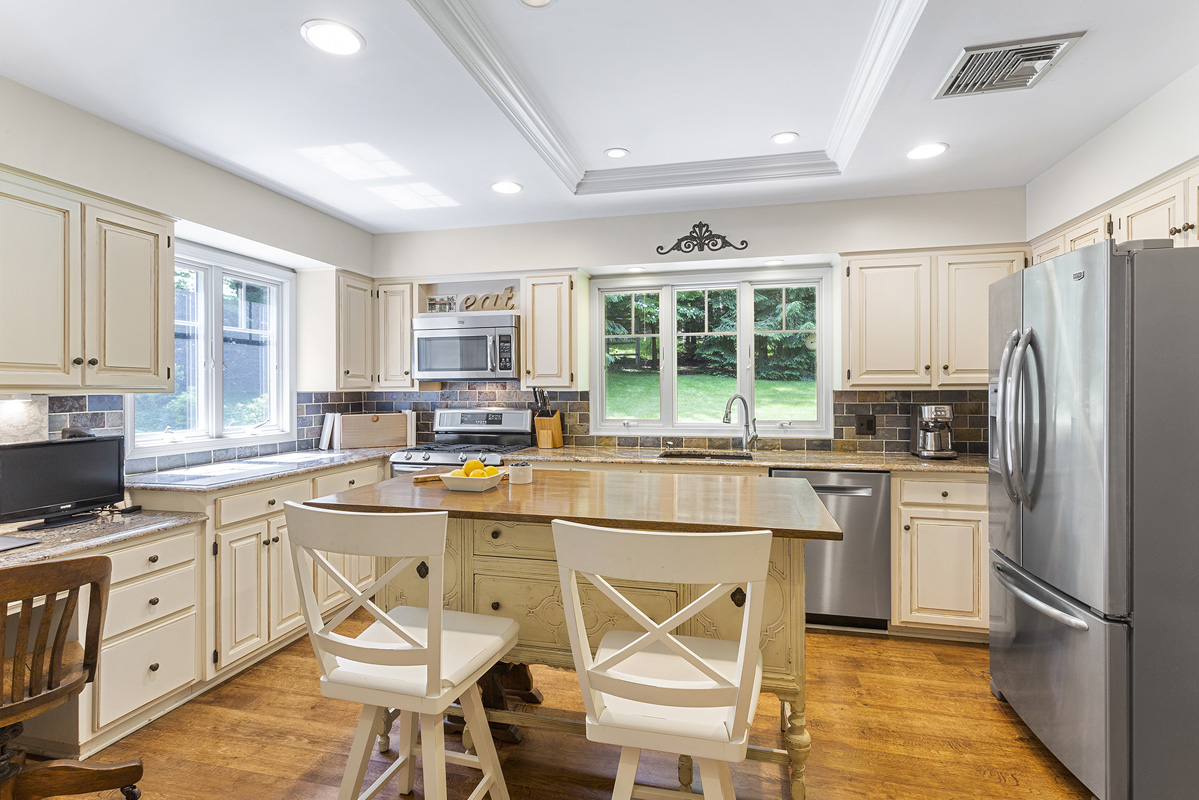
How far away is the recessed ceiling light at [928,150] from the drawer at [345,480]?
127 inches

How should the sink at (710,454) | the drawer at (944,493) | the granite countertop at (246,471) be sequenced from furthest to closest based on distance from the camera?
the sink at (710,454), the drawer at (944,493), the granite countertop at (246,471)

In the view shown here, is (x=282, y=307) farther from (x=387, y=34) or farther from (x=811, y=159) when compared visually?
(x=811, y=159)

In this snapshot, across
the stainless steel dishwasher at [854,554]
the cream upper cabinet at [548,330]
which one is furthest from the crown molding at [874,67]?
the cream upper cabinet at [548,330]

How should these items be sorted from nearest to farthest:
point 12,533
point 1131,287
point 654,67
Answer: point 1131,287, point 12,533, point 654,67

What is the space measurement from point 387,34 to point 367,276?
259 cm

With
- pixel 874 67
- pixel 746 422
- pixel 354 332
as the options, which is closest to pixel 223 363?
pixel 354 332

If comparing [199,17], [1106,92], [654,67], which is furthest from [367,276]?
[1106,92]

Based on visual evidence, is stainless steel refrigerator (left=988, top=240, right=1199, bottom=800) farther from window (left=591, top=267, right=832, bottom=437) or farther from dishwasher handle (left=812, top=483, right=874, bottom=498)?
window (left=591, top=267, right=832, bottom=437)

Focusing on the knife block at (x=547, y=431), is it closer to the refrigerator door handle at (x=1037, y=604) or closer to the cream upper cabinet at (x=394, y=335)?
the cream upper cabinet at (x=394, y=335)

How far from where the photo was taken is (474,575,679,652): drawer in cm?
180

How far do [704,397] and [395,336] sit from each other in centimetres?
231

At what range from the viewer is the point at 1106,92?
2.22 metres

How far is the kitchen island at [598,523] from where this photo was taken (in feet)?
5.41

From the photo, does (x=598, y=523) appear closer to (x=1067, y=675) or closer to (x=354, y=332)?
(x=1067, y=675)
